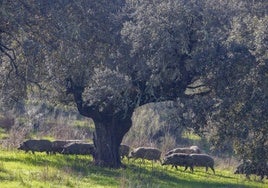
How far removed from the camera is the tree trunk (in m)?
27.1

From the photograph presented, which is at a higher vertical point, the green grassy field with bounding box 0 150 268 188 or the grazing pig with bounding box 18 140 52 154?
the grazing pig with bounding box 18 140 52 154

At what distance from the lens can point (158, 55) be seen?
866 inches

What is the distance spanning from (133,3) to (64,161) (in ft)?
27.9

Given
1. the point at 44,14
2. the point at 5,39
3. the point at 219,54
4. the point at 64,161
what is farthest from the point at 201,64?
the point at 64,161

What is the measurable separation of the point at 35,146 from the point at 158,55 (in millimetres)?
11090

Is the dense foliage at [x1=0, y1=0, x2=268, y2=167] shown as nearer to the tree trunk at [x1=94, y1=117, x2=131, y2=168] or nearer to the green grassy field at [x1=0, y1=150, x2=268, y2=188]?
the tree trunk at [x1=94, y1=117, x2=131, y2=168]

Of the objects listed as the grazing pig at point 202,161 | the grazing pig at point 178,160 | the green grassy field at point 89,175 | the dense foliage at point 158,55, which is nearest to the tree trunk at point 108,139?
the green grassy field at point 89,175

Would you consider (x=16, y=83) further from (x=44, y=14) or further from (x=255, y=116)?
(x=255, y=116)

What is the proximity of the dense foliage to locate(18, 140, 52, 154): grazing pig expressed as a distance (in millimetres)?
6125

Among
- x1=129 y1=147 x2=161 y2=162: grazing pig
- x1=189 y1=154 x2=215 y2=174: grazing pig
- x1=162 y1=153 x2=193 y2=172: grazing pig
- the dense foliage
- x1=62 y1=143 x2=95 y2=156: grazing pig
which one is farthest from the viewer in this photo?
x1=129 y1=147 x2=161 y2=162: grazing pig

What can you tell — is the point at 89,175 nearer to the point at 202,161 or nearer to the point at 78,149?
the point at 78,149

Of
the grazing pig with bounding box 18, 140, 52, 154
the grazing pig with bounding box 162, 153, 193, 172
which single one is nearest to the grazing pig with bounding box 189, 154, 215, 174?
the grazing pig with bounding box 162, 153, 193, 172

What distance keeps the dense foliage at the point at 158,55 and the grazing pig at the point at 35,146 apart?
6125mm

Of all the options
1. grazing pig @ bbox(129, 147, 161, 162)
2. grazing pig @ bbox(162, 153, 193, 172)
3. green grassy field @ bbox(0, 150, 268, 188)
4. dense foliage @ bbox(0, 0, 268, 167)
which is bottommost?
green grassy field @ bbox(0, 150, 268, 188)
